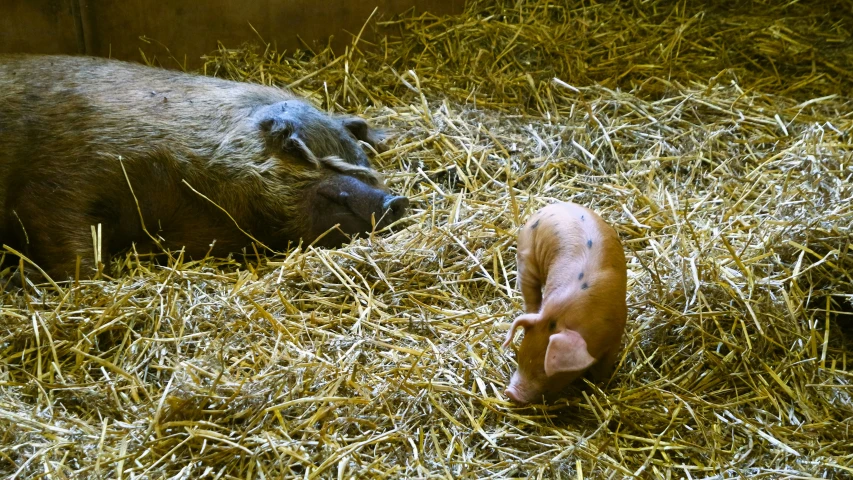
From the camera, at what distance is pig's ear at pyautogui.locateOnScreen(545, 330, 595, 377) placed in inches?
103

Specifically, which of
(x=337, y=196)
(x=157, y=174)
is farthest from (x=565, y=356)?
(x=157, y=174)

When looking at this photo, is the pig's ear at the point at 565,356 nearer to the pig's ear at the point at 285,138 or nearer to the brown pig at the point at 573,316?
the brown pig at the point at 573,316

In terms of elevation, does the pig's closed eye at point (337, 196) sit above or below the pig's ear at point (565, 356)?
below

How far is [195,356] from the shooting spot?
300 cm

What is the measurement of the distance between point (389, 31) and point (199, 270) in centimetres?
262

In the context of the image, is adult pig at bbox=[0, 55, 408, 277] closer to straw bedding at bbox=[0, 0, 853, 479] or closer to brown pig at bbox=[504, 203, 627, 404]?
straw bedding at bbox=[0, 0, 853, 479]

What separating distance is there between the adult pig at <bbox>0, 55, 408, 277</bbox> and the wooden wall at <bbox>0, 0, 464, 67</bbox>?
776 millimetres

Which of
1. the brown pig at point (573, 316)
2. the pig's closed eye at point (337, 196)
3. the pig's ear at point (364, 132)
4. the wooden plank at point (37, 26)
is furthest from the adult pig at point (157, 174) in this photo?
the brown pig at point (573, 316)

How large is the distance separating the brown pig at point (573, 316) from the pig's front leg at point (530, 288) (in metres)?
0.11

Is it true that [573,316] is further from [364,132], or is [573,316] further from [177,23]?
[177,23]

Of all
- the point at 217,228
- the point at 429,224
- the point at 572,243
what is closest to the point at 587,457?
the point at 572,243

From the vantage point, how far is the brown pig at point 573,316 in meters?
2.65

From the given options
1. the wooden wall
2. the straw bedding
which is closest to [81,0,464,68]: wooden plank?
the wooden wall

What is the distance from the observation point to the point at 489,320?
3229 millimetres
